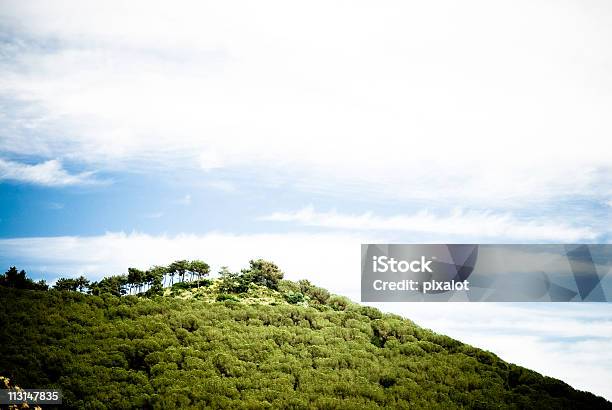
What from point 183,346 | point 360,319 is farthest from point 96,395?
point 360,319

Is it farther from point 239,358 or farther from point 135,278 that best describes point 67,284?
point 239,358

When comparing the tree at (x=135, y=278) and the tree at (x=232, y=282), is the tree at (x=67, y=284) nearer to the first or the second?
the tree at (x=135, y=278)

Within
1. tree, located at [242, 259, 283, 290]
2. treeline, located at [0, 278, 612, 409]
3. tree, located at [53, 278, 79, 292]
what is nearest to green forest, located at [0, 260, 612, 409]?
treeline, located at [0, 278, 612, 409]

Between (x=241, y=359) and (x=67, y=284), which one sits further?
(x=67, y=284)

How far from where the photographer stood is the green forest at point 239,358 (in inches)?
1061

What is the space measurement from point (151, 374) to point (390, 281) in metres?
15.2

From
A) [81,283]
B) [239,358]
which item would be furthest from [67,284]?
[239,358]

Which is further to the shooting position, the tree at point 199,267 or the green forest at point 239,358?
the tree at point 199,267

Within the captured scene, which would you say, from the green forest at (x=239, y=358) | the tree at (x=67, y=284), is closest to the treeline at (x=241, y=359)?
the green forest at (x=239, y=358)

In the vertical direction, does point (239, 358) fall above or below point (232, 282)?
below

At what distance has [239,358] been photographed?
99.4 feet

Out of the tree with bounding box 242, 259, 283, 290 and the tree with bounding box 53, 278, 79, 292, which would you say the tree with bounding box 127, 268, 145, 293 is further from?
the tree with bounding box 242, 259, 283, 290

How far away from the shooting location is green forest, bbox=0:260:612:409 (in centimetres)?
2695

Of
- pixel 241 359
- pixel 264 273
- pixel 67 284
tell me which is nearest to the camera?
pixel 241 359
